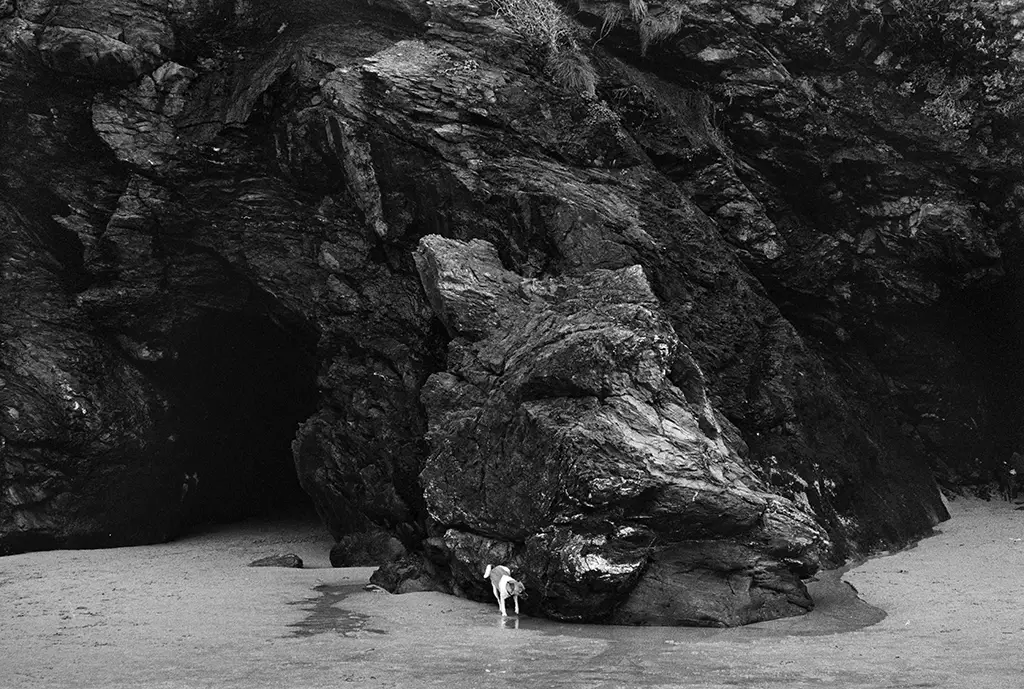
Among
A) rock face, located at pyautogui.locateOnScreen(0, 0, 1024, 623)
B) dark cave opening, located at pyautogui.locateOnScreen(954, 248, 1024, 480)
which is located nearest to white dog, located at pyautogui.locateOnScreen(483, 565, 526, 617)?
rock face, located at pyautogui.locateOnScreen(0, 0, 1024, 623)

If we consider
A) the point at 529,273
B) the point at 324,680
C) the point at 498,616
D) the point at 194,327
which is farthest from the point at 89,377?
the point at 324,680

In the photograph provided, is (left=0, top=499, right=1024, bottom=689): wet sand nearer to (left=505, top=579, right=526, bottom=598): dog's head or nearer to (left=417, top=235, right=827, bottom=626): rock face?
(left=505, top=579, right=526, bottom=598): dog's head

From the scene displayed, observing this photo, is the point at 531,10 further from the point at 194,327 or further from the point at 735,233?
the point at 194,327

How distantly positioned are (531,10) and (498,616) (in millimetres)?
10394

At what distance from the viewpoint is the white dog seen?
11.3 meters

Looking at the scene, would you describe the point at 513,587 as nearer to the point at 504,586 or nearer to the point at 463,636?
the point at 504,586

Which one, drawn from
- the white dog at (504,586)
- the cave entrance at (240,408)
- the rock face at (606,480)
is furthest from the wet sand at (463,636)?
the cave entrance at (240,408)

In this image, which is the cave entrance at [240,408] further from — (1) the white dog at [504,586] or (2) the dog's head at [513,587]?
(2) the dog's head at [513,587]

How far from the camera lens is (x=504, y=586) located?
37.0ft

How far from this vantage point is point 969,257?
1692 centimetres

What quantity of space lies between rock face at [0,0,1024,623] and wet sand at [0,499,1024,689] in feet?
7.87

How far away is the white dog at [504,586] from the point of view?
11.3 meters

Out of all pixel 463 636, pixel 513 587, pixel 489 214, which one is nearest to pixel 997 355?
pixel 489 214

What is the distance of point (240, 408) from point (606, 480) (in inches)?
457
